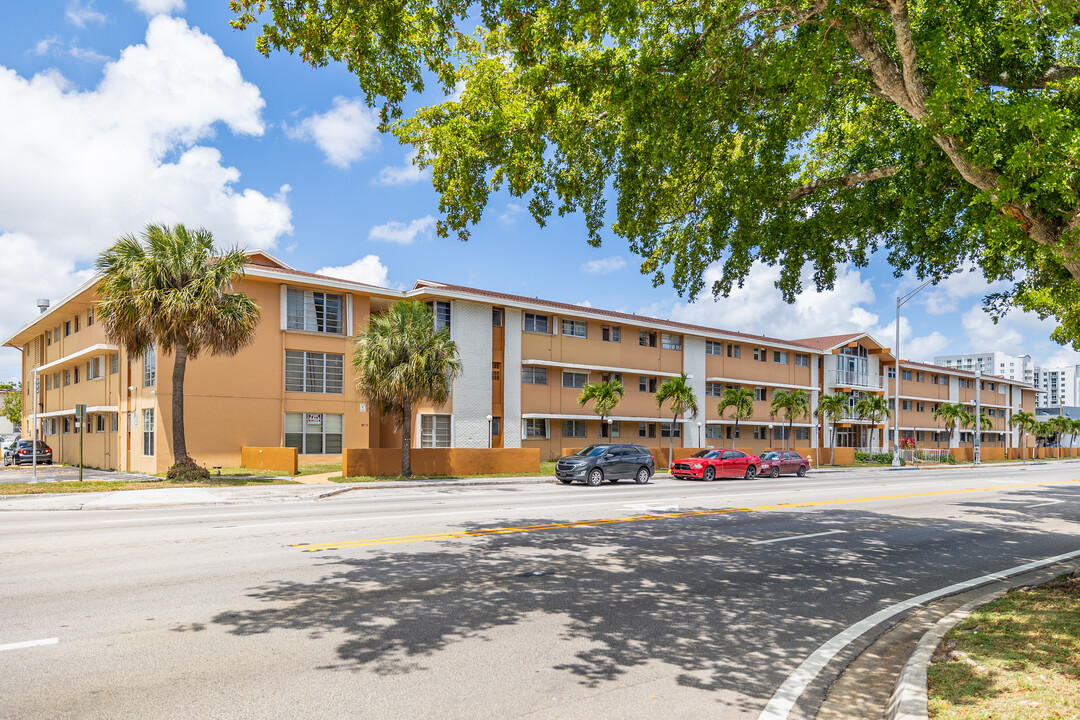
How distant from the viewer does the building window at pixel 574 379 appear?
4188 cm

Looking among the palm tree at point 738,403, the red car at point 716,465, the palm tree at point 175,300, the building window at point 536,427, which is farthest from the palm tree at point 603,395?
the palm tree at point 175,300

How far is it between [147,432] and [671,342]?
31.1m

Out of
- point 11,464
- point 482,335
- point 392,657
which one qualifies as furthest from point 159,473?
point 392,657

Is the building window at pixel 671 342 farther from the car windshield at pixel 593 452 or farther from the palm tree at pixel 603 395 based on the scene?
the car windshield at pixel 593 452

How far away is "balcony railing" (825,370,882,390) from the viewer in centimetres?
6031

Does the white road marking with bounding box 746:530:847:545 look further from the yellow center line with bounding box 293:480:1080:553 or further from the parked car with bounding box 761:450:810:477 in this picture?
the parked car with bounding box 761:450:810:477

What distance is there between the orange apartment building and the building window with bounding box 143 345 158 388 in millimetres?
123

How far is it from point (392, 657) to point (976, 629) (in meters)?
5.54

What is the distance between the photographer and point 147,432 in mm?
30953

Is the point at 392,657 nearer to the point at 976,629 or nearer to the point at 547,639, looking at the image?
the point at 547,639

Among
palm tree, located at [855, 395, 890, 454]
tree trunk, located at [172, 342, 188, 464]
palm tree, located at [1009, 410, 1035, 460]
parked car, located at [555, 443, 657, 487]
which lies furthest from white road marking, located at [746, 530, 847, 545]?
palm tree, located at [1009, 410, 1035, 460]

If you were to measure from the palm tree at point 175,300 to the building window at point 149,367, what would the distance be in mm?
5975

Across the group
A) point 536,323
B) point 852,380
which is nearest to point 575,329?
point 536,323

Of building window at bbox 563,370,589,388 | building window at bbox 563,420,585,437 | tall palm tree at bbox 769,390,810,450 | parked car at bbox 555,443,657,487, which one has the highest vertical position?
building window at bbox 563,370,589,388
